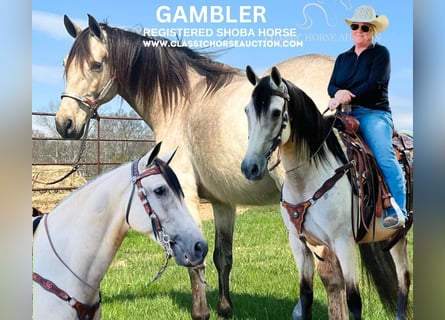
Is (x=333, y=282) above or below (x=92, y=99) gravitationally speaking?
below

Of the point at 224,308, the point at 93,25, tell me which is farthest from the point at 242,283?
the point at 93,25

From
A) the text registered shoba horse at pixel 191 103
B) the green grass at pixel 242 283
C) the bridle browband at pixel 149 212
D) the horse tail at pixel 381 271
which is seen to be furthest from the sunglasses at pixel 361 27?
the bridle browband at pixel 149 212

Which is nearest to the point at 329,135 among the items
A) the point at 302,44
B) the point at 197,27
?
the point at 302,44

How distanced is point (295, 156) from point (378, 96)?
545 mm

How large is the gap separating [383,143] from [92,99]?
1.55 meters

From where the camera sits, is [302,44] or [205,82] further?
[205,82]

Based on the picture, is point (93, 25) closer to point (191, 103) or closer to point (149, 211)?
point (191, 103)

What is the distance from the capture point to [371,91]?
230 centimetres

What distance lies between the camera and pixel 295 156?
2229 mm

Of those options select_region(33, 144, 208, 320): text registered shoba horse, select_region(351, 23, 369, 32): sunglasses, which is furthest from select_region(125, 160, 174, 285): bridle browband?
select_region(351, 23, 369, 32): sunglasses

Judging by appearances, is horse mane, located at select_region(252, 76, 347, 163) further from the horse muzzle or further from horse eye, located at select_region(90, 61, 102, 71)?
horse eye, located at select_region(90, 61, 102, 71)

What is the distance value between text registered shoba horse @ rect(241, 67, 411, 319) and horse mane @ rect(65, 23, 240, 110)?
1.04 ft
